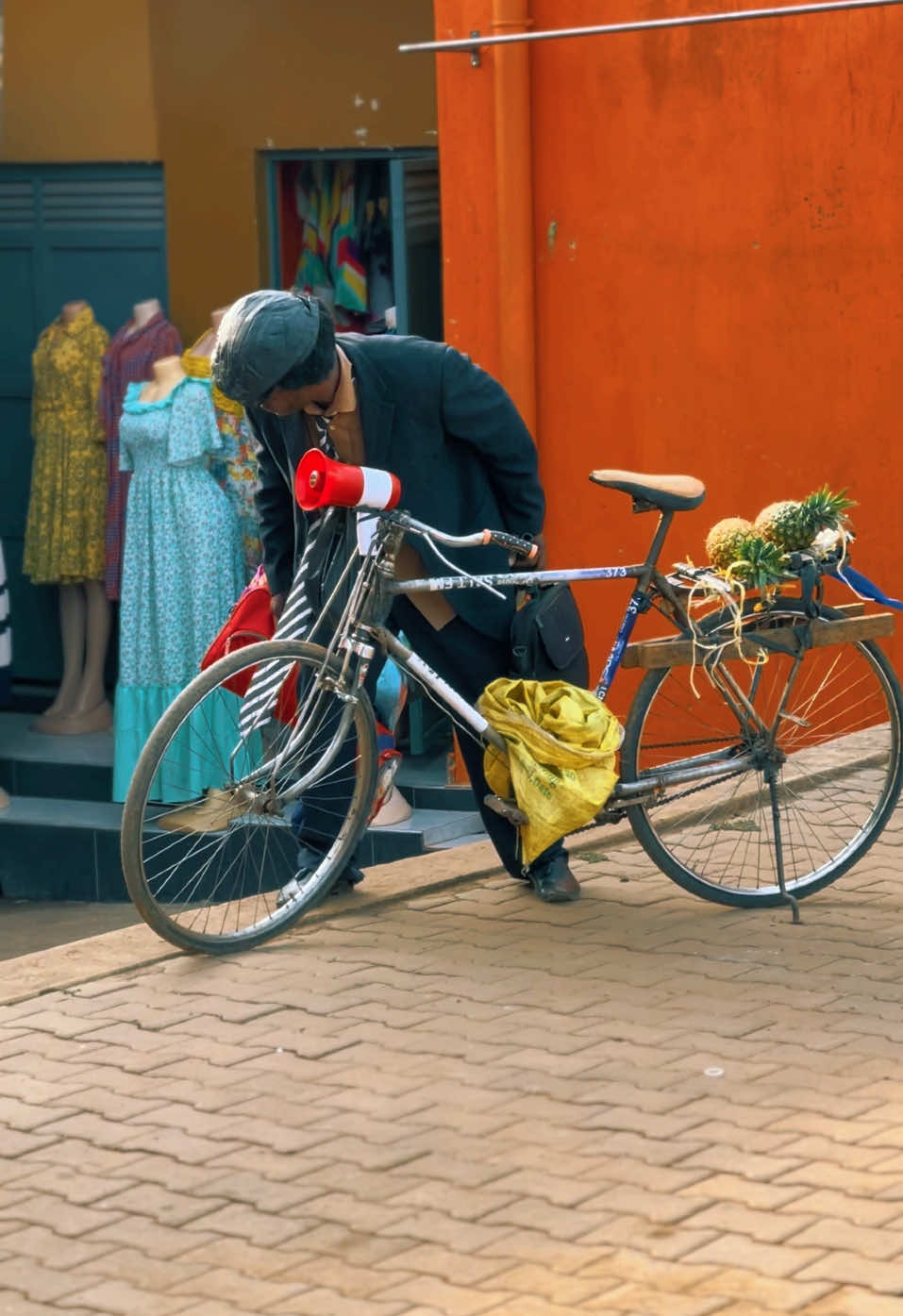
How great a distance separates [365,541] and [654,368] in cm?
331

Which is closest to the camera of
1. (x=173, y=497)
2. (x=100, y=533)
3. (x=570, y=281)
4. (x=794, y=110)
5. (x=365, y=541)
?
(x=365, y=541)

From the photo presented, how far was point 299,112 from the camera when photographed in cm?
959

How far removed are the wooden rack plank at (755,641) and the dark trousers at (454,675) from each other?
385 millimetres

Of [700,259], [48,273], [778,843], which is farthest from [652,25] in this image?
[48,273]

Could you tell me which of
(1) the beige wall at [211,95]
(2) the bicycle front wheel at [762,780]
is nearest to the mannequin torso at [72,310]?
(1) the beige wall at [211,95]

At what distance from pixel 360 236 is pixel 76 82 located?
169 centimetres

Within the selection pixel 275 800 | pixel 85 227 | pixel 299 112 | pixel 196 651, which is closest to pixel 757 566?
pixel 275 800

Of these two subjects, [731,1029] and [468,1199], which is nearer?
[468,1199]

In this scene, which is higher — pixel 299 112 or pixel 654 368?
pixel 299 112

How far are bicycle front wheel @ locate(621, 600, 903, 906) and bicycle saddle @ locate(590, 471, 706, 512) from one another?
1.04ft

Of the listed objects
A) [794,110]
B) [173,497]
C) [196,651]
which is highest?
[794,110]

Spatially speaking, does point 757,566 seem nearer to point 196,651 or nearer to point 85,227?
point 196,651

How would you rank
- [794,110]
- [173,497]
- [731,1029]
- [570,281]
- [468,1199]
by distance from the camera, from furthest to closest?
[173,497] < [570,281] < [794,110] < [731,1029] < [468,1199]

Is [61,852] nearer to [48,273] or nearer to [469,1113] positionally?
[48,273]
